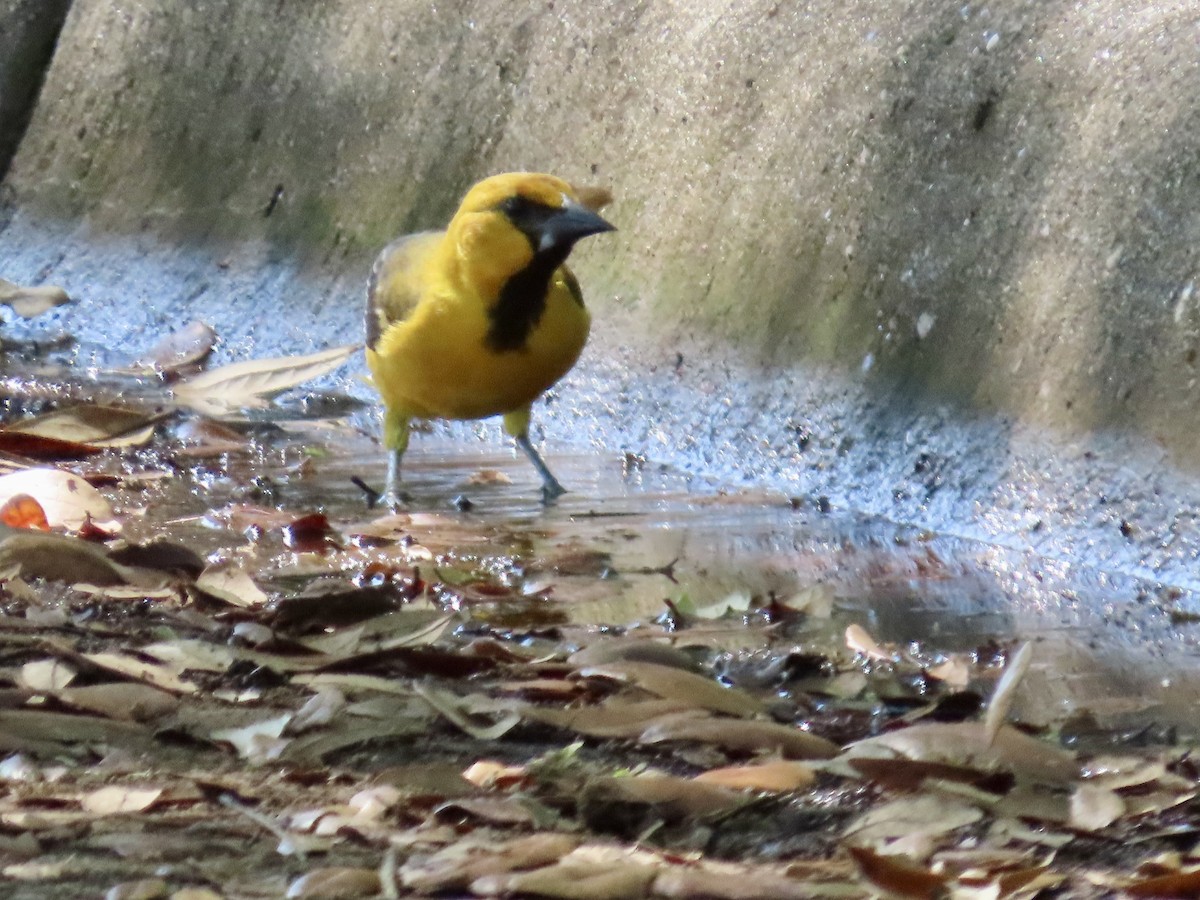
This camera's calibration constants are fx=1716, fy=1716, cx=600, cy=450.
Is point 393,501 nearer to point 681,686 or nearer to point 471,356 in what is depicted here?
point 471,356

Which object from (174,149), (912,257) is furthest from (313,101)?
(912,257)

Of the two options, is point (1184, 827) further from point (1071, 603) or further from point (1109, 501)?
point (1109, 501)

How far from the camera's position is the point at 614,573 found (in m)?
3.88

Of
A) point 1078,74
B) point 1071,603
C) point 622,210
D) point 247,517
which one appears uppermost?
point 1078,74

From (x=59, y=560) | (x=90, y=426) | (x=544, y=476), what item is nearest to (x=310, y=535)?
(x=59, y=560)

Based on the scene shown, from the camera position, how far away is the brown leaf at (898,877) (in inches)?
78.0

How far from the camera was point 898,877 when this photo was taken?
2006mm

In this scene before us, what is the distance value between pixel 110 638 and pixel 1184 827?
1.74m

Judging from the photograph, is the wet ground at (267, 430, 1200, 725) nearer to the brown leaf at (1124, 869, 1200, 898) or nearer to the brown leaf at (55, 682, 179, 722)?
the brown leaf at (1124, 869, 1200, 898)

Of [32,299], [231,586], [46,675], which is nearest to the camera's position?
[46,675]

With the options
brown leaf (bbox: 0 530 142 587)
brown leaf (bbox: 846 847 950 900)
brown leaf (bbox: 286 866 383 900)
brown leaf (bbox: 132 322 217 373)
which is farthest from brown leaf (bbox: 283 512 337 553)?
brown leaf (bbox: 132 322 217 373)

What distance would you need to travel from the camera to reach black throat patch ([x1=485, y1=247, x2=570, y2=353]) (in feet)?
15.7

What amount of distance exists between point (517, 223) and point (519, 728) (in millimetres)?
2419

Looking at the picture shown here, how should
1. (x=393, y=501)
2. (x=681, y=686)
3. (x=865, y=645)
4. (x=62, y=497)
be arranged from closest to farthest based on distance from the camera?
(x=681, y=686), (x=865, y=645), (x=62, y=497), (x=393, y=501)
